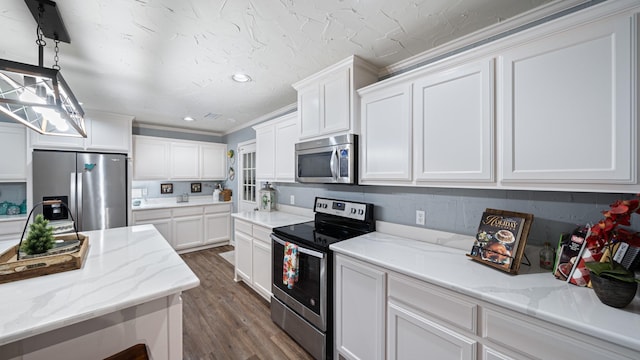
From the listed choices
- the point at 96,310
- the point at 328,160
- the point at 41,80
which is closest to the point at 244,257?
the point at 328,160

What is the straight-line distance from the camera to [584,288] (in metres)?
1.07

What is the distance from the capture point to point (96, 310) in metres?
0.88

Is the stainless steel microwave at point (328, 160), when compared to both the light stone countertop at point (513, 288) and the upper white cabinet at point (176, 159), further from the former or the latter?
the upper white cabinet at point (176, 159)

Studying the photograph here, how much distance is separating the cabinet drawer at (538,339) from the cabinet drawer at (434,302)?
0.06 meters

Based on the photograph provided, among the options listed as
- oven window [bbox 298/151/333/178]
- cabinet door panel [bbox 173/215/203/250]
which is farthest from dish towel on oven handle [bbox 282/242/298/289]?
cabinet door panel [bbox 173/215/203/250]

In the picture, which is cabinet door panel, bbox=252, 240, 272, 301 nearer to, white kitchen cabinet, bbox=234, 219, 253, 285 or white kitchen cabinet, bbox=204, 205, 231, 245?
white kitchen cabinet, bbox=234, 219, 253, 285

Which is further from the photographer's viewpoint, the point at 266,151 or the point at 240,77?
the point at 266,151

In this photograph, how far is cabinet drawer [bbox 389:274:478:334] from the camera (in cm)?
110

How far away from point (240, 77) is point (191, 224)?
3116mm

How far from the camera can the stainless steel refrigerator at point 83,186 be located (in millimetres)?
2928

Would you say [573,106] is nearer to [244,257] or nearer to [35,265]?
[35,265]

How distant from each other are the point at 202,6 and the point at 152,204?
4008 millimetres

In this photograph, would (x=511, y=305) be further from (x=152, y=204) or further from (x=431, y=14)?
(x=152, y=204)

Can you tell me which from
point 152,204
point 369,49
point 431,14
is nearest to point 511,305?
point 431,14
